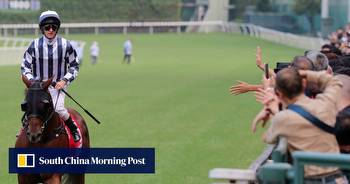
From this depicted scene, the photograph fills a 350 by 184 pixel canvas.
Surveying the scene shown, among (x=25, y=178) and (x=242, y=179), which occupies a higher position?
(x=242, y=179)

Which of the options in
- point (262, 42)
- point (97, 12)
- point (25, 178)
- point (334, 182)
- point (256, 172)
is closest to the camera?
point (334, 182)

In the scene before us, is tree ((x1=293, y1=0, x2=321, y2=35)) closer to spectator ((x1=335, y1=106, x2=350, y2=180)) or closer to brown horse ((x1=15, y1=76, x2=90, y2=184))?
brown horse ((x1=15, y1=76, x2=90, y2=184))

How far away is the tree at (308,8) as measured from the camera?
84688 mm

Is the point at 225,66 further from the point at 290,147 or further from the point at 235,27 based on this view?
the point at 235,27

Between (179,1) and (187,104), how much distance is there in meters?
71.5

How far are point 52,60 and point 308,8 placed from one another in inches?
3063

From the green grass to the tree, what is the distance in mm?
37796

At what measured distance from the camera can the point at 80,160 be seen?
9617mm

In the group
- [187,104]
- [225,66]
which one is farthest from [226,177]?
[225,66]

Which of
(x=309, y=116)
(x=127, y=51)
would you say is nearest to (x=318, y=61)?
(x=309, y=116)

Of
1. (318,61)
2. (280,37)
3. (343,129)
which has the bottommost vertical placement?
(280,37)

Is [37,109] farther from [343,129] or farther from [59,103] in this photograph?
[343,129]

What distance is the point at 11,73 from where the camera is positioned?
3800 cm

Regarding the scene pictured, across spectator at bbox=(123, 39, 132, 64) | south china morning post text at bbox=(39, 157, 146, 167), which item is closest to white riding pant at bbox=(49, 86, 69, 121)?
south china morning post text at bbox=(39, 157, 146, 167)
